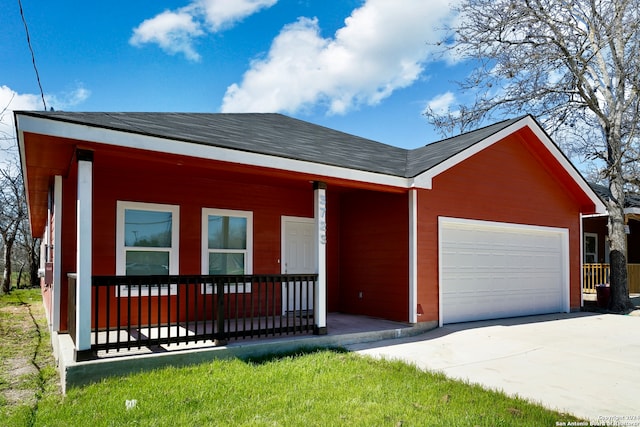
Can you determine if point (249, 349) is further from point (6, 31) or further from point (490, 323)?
point (6, 31)

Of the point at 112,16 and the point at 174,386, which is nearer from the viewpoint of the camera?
the point at 174,386

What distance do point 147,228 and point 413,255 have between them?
4778 millimetres

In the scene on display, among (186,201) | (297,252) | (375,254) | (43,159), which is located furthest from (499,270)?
(43,159)

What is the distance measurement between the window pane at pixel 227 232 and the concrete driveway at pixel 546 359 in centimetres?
320

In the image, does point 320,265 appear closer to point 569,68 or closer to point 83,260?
point 83,260

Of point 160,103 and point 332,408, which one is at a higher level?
point 160,103

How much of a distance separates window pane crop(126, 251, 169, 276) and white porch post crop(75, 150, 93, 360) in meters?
2.43

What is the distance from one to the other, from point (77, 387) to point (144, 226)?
3.38 meters

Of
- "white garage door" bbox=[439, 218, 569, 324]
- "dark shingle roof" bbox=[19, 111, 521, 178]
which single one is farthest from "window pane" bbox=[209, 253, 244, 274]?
"white garage door" bbox=[439, 218, 569, 324]

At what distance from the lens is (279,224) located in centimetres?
937

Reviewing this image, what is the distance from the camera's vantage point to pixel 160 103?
1120 centimetres

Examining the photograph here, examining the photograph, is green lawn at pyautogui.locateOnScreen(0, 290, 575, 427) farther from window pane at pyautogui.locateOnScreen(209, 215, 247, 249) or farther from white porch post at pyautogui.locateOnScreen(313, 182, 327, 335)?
window pane at pyautogui.locateOnScreen(209, 215, 247, 249)

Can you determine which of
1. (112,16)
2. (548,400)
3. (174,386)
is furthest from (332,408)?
(112,16)

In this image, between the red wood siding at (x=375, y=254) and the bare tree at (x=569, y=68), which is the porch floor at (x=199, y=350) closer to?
the red wood siding at (x=375, y=254)
